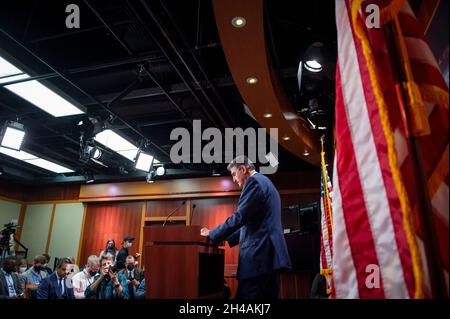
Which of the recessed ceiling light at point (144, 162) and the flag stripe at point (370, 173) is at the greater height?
the recessed ceiling light at point (144, 162)

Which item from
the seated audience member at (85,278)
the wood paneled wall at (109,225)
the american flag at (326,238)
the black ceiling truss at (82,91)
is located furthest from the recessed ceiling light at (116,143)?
the american flag at (326,238)

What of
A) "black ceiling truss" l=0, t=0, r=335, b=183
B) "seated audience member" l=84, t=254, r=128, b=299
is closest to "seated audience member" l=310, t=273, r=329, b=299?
"black ceiling truss" l=0, t=0, r=335, b=183

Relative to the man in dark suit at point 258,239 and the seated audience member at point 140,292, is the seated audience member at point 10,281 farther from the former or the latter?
the man in dark suit at point 258,239

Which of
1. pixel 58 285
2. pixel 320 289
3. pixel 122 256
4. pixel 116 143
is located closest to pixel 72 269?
pixel 122 256

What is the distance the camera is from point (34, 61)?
421cm

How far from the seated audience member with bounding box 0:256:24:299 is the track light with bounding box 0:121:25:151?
5.92ft

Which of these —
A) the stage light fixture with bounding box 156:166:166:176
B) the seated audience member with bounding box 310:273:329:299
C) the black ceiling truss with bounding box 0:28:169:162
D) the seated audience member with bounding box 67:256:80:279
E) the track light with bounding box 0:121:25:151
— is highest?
the black ceiling truss with bounding box 0:28:169:162

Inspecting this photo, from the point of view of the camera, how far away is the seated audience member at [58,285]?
442cm

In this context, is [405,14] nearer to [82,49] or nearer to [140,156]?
[82,49]

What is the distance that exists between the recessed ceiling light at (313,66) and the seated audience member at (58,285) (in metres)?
4.22

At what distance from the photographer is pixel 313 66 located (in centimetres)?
323

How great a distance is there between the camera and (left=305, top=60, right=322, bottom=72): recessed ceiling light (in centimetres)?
316

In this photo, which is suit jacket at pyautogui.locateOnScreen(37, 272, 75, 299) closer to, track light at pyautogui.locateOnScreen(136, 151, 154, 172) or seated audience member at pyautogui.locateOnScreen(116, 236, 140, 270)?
seated audience member at pyautogui.locateOnScreen(116, 236, 140, 270)
